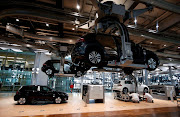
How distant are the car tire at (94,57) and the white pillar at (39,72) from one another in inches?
452

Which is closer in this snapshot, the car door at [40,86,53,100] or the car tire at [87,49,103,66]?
the car tire at [87,49,103,66]

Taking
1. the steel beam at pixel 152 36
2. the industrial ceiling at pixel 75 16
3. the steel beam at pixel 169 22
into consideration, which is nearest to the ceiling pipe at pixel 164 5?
the industrial ceiling at pixel 75 16

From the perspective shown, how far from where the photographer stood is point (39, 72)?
1399cm

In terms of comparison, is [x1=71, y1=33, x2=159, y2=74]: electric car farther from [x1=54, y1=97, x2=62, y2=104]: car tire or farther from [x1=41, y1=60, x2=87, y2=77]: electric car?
[x1=41, y1=60, x2=87, y2=77]: electric car

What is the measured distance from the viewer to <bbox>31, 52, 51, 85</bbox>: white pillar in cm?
1345

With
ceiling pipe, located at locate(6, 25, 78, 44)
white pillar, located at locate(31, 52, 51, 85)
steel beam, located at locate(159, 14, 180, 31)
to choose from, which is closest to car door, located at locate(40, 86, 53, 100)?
ceiling pipe, located at locate(6, 25, 78, 44)

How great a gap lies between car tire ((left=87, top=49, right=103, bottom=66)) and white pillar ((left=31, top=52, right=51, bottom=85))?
452 inches

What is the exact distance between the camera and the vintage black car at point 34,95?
6.88 meters

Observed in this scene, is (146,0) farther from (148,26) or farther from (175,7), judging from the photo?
(148,26)

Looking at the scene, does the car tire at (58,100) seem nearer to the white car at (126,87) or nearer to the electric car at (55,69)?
the electric car at (55,69)

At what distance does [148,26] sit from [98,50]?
4882mm

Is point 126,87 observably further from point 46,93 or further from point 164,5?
point 164,5

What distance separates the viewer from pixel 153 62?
524cm

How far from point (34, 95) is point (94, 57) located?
5.37 metres
